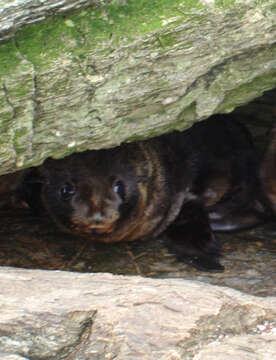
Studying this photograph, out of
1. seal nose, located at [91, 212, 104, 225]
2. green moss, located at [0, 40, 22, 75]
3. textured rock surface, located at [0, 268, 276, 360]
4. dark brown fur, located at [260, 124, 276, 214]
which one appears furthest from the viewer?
dark brown fur, located at [260, 124, 276, 214]

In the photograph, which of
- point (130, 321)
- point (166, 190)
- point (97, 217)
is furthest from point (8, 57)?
point (166, 190)

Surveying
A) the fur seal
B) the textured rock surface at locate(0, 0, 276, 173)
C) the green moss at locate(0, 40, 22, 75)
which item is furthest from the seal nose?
the green moss at locate(0, 40, 22, 75)

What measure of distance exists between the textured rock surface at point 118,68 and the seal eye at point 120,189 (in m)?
0.87

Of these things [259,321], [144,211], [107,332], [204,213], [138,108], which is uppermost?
[138,108]

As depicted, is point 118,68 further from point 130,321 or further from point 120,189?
point 120,189

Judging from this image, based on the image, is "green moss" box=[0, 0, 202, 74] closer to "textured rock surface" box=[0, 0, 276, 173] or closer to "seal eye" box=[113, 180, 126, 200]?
"textured rock surface" box=[0, 0, 276, 173]

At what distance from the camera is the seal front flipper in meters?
4.06

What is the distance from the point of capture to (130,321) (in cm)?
214

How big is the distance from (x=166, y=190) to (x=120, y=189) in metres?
0.56

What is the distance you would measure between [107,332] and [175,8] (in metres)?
1.49

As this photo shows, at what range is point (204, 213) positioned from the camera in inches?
187

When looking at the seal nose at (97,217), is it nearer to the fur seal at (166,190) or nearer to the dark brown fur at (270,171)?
the fur seal at (166,190)

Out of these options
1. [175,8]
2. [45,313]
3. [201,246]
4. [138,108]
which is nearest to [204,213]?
[201,246]

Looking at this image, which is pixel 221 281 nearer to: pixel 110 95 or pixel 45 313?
pixel 110 95
